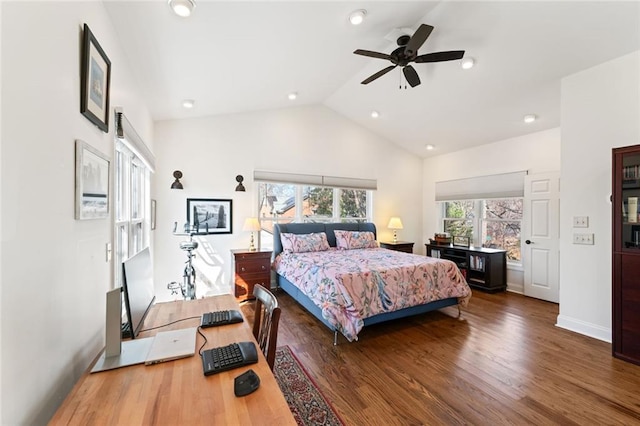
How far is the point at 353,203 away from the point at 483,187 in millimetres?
2393

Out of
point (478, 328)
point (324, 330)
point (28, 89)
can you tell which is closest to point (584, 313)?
point (478, 328)

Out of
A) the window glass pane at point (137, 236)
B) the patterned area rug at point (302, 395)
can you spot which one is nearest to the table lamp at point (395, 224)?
the patterned area rug at point (302, 395)

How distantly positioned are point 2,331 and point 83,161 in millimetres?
861

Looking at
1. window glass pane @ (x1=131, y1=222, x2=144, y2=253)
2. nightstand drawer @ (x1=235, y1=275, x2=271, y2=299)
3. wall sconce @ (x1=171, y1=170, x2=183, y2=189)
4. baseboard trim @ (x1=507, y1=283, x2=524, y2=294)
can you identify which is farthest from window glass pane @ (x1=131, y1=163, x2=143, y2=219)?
baseboard trim @ (x1=507, y1=283, x2=524, y2=294)

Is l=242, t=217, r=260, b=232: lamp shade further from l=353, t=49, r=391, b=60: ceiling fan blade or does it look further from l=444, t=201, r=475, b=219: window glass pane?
l=444, t=201, r=475, b=219: window glass pane

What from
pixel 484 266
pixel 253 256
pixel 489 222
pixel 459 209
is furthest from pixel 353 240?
pixel 489 222

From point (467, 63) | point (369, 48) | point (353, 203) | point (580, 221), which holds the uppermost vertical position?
point (369, 48)

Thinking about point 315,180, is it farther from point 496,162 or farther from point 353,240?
point 496,162

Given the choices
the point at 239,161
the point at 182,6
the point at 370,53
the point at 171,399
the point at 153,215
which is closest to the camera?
the point at 171,399

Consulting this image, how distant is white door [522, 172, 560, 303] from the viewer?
13.5ft

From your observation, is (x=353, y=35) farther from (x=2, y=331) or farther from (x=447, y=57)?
(x=2, y=331)

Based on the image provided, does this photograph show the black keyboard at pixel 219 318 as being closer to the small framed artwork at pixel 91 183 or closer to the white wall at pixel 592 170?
the small framed artwork at pixel 91 183

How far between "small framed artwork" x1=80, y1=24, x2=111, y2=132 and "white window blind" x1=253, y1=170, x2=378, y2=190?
2965 millimetres

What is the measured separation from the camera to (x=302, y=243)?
4.39m
